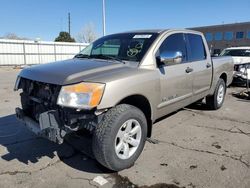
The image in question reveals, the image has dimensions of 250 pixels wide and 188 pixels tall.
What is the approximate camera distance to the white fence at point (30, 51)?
25231 millimetres

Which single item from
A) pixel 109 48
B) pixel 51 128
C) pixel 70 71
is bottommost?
pixel 51 128

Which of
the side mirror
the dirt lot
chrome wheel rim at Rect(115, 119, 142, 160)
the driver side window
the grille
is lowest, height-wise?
the dirt lot

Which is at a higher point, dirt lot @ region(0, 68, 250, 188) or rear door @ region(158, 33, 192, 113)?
rear door @ region(158, 33, 192, 113)

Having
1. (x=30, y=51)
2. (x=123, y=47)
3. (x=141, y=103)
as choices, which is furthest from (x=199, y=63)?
(x=30, y=51)

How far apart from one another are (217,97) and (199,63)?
1.63m

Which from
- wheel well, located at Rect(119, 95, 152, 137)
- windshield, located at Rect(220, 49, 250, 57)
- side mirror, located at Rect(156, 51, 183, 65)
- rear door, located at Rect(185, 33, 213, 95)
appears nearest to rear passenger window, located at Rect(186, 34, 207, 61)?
rear door, located at Rect(185, 33, 213, 95)

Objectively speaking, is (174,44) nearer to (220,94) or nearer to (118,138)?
(118,138)

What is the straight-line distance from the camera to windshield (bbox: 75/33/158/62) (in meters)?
4.18

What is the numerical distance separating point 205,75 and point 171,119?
1194mm

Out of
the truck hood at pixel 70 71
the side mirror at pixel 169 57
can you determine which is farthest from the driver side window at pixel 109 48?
the side mirror at pixel 169 57

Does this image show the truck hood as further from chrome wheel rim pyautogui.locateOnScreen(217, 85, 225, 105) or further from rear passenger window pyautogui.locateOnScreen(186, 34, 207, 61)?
chrome wheel rim pyautogui.locateOnScreen(217, 85, 225, 105)

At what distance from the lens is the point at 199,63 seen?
5.36m

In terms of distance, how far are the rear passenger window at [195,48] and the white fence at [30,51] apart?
23.3m

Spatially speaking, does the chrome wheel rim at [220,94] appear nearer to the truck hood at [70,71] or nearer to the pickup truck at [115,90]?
the pickup truck at [115,90]
